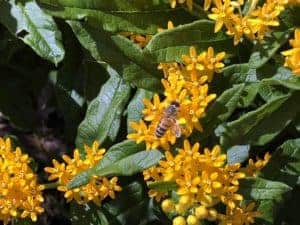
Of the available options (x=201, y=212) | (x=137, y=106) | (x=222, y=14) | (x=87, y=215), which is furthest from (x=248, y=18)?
(x=87, y=215)

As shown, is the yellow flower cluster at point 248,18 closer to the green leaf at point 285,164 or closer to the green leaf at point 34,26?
the green leaf at point 285,164

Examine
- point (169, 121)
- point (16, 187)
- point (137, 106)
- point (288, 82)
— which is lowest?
point (16, 187)

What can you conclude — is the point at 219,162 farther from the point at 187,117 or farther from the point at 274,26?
the point at 274,26

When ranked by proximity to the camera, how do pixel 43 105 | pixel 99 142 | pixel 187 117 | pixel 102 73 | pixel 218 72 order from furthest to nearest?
pixel 43 105
pixel 102 73
pixel 99 142
pixel 218 72
pixel 187 117

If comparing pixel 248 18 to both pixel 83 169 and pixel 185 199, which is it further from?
pixel 83 169

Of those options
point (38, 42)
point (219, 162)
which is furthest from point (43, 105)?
point (219, 162)

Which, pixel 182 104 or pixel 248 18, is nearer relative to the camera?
pixel 182 104
